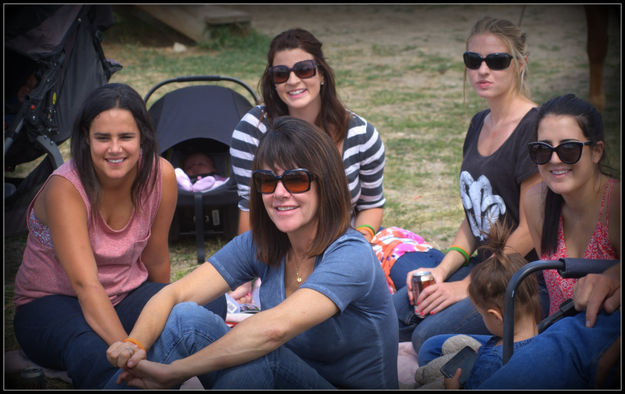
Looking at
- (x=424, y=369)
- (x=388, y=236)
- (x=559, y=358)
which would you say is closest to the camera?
(x=559, y=358)

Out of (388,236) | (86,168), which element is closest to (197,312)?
(86,168)

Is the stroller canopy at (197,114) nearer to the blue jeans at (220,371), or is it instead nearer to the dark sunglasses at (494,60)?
the dark sunglasses at (494,60)

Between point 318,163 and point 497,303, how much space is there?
0.80 metres

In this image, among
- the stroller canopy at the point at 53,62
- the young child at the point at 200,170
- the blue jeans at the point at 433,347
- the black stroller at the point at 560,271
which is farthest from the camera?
the young child at the point at 200,170

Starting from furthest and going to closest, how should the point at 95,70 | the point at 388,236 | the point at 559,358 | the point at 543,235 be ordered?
the point at 95,70, the point at 388,236, the point at 543,235, the point at 559,358

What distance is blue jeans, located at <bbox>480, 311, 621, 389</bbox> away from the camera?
1.87 metres

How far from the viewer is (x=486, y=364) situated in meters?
2.36

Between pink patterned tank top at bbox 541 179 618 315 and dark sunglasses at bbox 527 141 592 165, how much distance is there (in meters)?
0.16

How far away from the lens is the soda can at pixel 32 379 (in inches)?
98.6

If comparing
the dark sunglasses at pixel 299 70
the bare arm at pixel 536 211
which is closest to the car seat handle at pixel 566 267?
the bare arm at pixel 536 211

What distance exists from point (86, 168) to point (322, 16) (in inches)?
420

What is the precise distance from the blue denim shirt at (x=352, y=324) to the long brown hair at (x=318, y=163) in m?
0.05

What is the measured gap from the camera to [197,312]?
2328 mm

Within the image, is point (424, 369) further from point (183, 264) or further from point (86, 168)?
point (183, 264)
